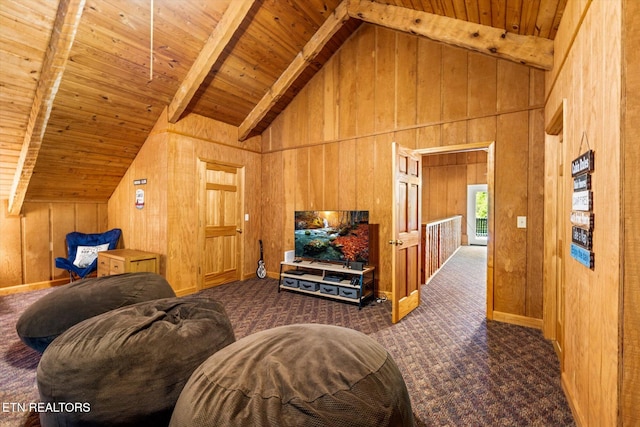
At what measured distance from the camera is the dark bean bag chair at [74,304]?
2.21m

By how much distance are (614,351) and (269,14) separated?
14.5ft

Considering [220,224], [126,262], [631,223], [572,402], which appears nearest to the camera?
[631,223]

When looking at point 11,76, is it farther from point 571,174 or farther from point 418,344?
point 571,174

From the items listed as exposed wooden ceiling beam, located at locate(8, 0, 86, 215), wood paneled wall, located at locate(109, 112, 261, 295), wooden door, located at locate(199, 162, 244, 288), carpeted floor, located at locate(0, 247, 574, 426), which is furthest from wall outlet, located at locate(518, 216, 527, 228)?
exposed wooden ceiling beam, located at locate(8, 0, 86, 215)

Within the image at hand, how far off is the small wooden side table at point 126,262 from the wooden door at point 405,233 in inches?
132

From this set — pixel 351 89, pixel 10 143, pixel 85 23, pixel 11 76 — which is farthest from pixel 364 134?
pixel 10 143

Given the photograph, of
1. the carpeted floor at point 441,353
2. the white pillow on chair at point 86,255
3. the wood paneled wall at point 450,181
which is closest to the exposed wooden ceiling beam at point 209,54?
the white pillow on chair at point 86,255

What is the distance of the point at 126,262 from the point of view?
3883mm

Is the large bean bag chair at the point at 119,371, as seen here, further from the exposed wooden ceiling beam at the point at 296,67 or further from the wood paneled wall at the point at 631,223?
the exposed wooden ceiling beam at the point at 296,67

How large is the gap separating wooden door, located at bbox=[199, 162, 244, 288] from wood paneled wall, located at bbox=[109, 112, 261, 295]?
143 mm

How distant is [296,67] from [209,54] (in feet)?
4.54

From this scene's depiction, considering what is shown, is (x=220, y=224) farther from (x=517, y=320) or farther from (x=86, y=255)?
(x=517, y=320)

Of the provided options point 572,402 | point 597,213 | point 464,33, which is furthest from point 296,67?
point 572,402

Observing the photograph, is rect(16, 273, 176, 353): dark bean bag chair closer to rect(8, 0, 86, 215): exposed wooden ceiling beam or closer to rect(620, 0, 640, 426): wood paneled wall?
rect(8, 0, 86, 215): exposed wooden ceiling beam
